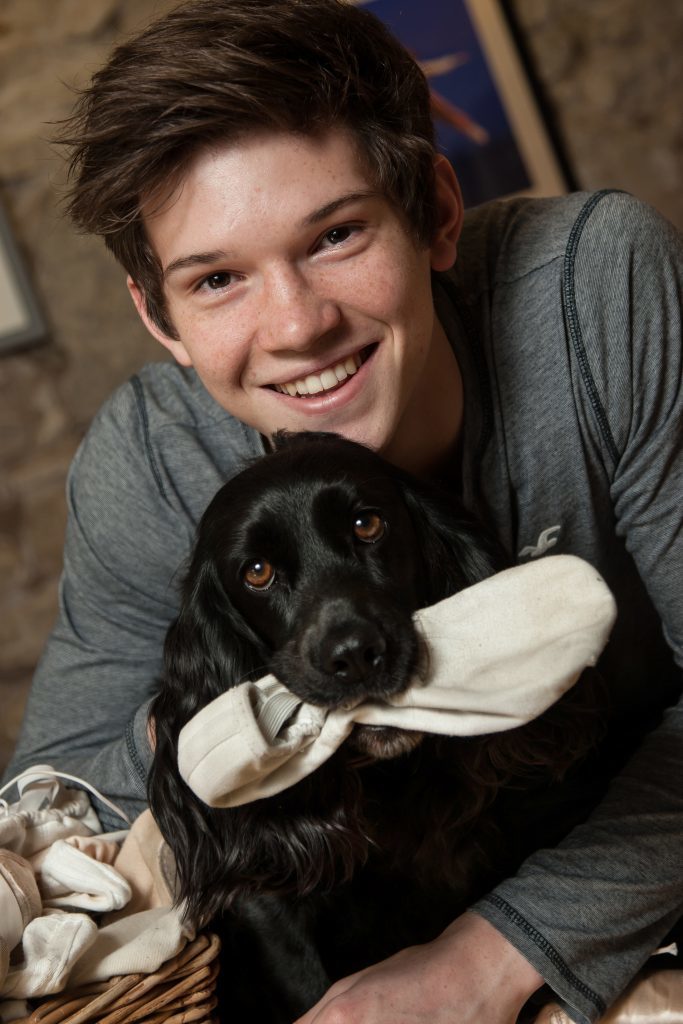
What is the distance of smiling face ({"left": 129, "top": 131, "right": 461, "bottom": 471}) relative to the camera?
4.33ft

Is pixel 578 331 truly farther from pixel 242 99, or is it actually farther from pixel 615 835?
pixel 615 835

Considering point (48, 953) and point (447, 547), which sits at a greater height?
point (447, 547)

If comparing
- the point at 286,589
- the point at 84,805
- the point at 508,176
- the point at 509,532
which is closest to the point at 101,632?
the point at 84,805

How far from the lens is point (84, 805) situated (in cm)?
163

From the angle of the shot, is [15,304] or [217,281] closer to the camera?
[217,281]

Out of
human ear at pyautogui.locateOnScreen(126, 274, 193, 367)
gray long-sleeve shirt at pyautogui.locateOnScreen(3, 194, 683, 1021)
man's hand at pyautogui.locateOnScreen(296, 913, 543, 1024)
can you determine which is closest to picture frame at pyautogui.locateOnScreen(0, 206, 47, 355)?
gray long-sleeve shirt at pyautogui.locateOnScreen(3, 194, 683, 1021)

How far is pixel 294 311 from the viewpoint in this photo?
4.37 feet

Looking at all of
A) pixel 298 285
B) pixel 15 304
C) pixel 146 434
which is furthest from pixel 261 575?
pixel 15 304

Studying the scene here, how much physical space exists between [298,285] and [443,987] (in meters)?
0.83

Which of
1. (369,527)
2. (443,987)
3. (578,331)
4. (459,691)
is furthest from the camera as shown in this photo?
(578,331)

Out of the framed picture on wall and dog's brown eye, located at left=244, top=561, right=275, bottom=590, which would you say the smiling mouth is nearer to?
dog's brown eye, located at left=244, top=561, right=275, bottom=590

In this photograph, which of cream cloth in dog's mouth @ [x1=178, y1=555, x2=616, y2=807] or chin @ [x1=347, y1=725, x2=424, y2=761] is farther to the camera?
chin @ [x1=347, y1=725, x2=424, y2=761]

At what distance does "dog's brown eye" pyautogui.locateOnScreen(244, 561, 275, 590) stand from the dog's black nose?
0.64ft

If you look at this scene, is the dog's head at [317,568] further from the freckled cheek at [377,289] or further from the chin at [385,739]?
the freckled cheek at [377,289]
